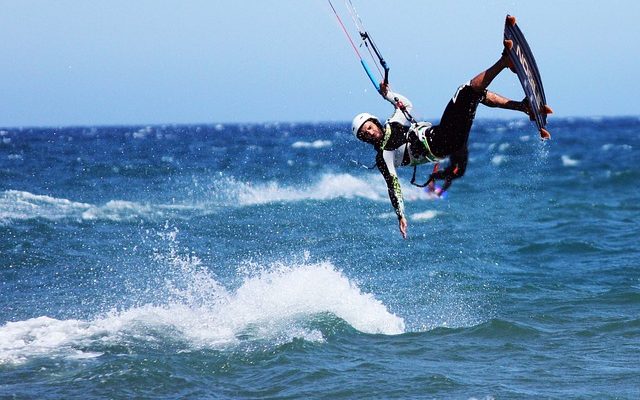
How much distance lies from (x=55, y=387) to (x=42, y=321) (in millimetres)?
3255

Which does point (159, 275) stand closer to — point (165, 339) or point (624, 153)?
point (165, 339)

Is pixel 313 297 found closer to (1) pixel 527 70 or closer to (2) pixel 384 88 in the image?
(2) pixel 384 88

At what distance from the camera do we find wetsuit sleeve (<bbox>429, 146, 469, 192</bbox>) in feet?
33.4

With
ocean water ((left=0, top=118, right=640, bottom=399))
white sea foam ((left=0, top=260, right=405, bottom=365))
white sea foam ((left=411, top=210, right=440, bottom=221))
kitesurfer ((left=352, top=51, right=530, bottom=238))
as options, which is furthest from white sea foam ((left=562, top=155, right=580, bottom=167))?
kitesurfer ((left=352, top=51, right=530, bottom=238))

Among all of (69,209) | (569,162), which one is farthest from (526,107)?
(569,162)

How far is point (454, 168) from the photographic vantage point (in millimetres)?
10297

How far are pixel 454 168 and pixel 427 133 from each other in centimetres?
58

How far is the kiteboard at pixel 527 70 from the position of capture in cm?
891

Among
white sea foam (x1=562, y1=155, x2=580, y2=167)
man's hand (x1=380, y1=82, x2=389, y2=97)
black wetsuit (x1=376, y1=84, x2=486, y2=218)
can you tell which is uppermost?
white sea foam (x1=562, y1=155, x2=580, y2=167)

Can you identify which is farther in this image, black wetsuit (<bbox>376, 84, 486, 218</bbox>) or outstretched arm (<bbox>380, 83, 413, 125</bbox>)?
outstretched arm (<bbox>380, 83, 413, 125</bbox>)

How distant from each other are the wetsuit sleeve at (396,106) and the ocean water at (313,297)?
10.3 ft

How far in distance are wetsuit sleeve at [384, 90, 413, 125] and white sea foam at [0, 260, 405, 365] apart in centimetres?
391

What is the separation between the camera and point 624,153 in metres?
64.1

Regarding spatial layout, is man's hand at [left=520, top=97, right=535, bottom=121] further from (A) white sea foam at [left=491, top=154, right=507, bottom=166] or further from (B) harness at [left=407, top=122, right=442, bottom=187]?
(A) white sea foam at [left=491, top=154, right=507, bottom=166]
